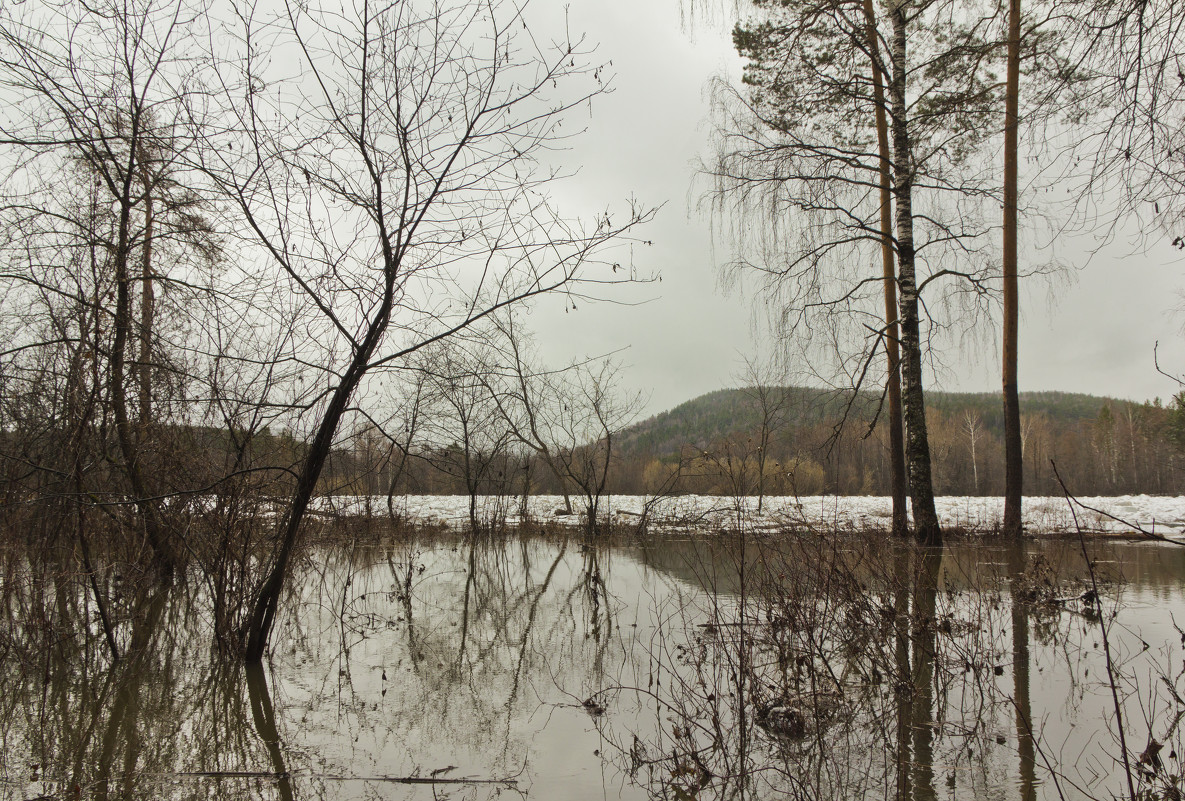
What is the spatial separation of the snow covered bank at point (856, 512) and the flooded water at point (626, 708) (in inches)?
129

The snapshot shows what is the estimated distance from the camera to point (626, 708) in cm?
381

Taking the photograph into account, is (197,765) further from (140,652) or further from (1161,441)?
(1161,441)

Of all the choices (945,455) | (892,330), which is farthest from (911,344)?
(945,455)

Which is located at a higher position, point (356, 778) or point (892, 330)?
point (892, 330)

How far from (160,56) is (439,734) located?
18.5 ft

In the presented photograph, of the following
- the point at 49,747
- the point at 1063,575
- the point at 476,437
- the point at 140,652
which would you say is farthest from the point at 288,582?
the point at 476,437

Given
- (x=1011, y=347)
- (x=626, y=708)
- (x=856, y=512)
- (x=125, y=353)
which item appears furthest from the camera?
(x=856, y=512)

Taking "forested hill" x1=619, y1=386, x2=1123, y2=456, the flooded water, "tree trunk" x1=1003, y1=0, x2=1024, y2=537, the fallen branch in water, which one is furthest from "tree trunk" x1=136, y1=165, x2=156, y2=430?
"tree trunk" x1=1003, y1=0, x2=1024, y2=537

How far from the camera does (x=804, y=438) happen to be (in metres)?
9.62

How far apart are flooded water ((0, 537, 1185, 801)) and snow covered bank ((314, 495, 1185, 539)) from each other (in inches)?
129

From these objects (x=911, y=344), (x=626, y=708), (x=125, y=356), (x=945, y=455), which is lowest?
(x=626, y=708)

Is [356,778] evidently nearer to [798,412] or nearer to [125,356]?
[125,356]

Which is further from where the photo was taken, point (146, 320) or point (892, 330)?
point (892, 330)

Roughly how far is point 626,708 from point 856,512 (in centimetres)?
1397
